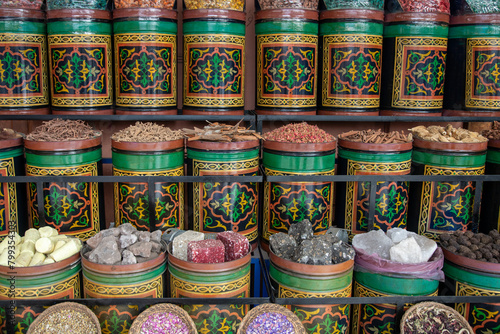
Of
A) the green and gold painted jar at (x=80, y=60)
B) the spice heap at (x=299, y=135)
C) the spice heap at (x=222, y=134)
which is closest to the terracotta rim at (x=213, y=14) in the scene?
the green and gold painted jar at (x=80, y=60)

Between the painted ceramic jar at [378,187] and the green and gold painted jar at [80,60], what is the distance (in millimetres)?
1626

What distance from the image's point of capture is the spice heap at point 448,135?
2.81m

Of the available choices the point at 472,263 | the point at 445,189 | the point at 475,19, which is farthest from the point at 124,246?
the point at 475,19

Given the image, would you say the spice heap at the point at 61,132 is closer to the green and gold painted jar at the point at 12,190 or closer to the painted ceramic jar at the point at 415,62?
the green and gold painted jar at the point at 12,190

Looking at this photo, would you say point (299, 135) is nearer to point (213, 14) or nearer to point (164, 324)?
point (213, 14)

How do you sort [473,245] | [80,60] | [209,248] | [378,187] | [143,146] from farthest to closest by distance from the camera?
[80,60] < [378,187] < [143,146] < [473,245] < [209,248]

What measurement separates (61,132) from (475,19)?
277cm

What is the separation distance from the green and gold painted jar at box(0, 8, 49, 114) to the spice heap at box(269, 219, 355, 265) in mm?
1846

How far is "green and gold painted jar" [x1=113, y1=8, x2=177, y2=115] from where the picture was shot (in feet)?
9.28

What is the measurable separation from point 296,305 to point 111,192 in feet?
5.96

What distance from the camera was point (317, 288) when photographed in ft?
7.43

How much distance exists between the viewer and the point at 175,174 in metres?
2.76

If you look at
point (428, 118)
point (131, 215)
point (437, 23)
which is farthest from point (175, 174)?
point (437, 23)

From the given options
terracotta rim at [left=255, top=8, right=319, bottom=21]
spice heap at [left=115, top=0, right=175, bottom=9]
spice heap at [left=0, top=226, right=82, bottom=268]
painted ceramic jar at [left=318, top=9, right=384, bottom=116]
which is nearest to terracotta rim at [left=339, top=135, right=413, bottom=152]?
painted ceramic jar at [left=318, top=9, right=384, bottom=116]
